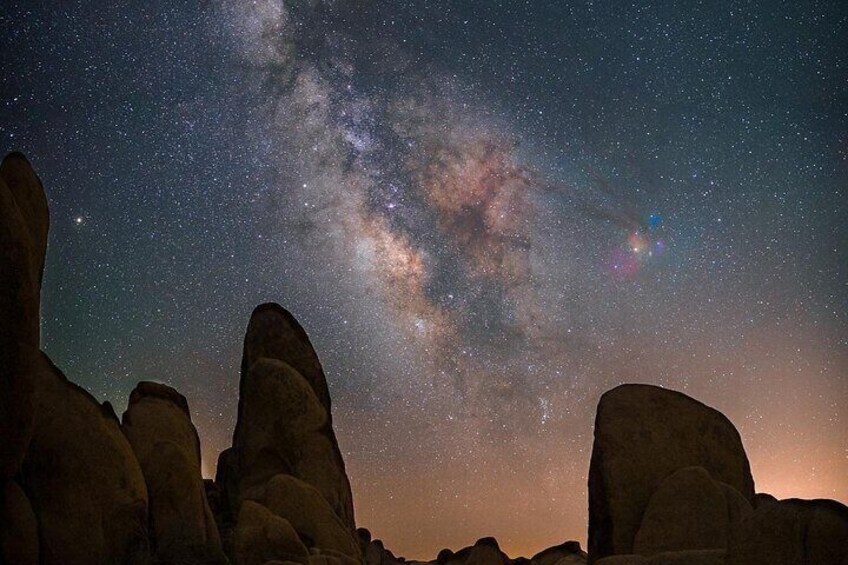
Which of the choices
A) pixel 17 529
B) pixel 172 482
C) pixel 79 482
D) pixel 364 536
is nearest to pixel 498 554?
pixel 364 536

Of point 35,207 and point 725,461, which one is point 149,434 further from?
point 725,461

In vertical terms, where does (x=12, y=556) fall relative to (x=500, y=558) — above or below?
below

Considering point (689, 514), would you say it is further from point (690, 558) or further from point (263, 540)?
point (263, 540)

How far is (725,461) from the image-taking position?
16.3 m

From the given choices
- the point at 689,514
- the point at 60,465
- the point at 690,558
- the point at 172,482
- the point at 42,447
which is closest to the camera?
the point at 690,558

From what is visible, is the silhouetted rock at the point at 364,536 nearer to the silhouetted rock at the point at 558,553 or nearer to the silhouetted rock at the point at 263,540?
the silhouetted rock at the point at 558,553

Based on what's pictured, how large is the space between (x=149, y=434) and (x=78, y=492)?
5.29 meters

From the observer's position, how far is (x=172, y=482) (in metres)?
15.6

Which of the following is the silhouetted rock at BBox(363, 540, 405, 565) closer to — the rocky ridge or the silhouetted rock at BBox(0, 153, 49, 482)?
the rocky ridge

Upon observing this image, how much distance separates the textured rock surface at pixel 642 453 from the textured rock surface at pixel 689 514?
0.53 m

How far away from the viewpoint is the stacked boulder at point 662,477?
14.3m

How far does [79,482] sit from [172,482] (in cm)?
378

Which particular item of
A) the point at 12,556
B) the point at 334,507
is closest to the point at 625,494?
the point at 334,507

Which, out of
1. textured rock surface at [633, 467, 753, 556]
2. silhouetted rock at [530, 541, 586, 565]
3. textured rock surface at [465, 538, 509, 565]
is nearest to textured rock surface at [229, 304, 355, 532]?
textured rock surface at [465, 538, 509, 565]
